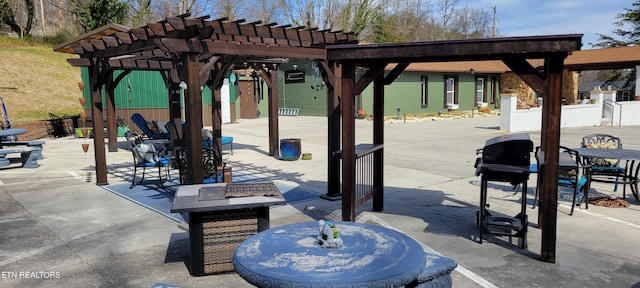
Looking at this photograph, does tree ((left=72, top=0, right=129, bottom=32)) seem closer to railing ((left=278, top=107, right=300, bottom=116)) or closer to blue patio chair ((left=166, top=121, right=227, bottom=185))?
railing ((left=278, top=107, right=300, bottom=116))

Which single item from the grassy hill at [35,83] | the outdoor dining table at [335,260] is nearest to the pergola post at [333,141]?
the outdoor dining table at [335,260]

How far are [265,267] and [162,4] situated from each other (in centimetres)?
4008

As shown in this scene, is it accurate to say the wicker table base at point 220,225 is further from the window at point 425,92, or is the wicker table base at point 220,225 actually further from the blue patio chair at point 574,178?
the window at point 425,92

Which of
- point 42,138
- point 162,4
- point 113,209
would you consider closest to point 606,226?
point 113,209

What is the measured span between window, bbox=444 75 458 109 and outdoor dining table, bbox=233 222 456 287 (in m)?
28.7

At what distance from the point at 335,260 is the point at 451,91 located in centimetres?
3004

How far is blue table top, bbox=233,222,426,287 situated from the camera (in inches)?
101

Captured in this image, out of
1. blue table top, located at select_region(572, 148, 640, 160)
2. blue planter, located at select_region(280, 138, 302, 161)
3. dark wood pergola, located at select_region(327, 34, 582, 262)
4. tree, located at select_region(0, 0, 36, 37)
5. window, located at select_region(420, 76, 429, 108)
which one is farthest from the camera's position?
window, located at select_region(420, 76, 429, 108)

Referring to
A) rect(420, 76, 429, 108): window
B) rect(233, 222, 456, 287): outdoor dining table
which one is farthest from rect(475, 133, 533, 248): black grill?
rect(420, 76, 429, 108): window

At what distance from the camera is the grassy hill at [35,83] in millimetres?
21203

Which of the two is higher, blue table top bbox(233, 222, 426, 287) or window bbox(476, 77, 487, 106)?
window bbox(476, 77, 487, 106)

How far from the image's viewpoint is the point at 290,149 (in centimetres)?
1230

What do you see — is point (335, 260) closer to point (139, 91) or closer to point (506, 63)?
point (506, 63)

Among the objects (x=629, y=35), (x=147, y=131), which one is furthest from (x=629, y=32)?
(x=147, y=131)
